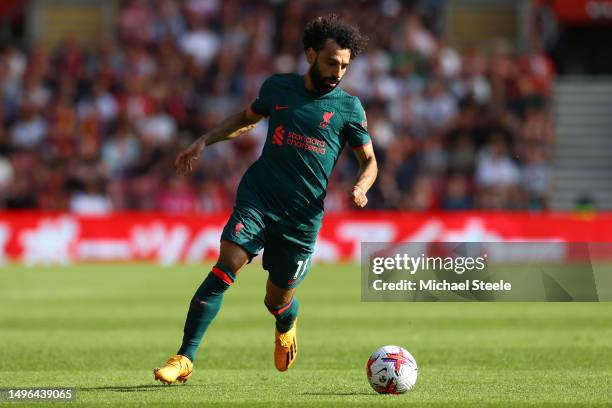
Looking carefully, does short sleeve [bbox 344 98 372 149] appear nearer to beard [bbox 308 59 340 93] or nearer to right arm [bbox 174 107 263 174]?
beard [bbox 308 59 340 93]

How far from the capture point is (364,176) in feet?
27.4

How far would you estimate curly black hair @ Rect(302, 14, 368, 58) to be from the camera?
8344mm

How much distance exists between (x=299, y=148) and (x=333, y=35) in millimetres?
808

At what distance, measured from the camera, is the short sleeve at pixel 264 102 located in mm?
8664

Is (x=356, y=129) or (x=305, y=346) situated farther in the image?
(x=305, y=346)

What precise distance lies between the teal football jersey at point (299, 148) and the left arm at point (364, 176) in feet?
0.21

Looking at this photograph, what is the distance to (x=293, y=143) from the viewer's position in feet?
27.9

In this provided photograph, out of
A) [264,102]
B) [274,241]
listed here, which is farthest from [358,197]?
[264,102]

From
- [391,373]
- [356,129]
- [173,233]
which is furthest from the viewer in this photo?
[173,233]

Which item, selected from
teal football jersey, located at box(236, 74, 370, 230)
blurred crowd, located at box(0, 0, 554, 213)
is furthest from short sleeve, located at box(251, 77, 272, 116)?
blurred crowd, located at box(0, 0, 554, 213)

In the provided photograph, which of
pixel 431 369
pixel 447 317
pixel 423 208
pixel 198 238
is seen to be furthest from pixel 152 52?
pixel 431 369

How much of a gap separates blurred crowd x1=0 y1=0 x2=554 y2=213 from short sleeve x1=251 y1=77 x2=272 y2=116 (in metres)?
15.5

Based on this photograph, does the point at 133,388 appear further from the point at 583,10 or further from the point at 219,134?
the point at 583,10

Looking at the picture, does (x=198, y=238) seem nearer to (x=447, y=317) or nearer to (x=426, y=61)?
(x=426, y=61)
